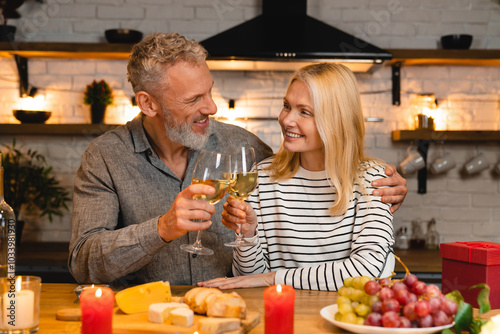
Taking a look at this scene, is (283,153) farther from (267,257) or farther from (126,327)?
(126,327)

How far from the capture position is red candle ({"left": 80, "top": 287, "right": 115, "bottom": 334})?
2.93 ft

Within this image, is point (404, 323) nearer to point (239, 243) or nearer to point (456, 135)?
point (239, 243)

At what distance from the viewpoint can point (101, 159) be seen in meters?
1.75

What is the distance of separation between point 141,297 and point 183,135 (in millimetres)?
745

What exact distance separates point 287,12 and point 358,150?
4.25 ft

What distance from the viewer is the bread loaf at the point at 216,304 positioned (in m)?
1.00

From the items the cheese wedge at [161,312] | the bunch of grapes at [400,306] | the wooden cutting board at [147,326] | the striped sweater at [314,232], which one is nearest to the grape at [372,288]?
the bunch of grapes at [400,306]

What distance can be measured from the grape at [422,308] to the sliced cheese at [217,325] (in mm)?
313

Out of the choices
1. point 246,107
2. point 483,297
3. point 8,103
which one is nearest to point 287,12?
point 246,107

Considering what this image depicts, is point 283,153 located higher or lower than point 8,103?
lower

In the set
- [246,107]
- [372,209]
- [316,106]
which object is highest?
[246,107]

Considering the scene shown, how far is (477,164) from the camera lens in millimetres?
3043

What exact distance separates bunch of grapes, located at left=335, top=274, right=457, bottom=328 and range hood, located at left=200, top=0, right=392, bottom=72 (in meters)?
1.73

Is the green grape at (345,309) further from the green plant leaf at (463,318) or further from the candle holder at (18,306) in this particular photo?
the candle holder at (18,306)
